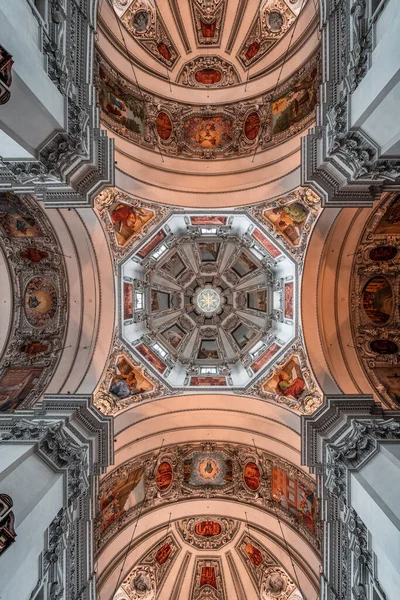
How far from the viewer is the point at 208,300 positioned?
20.2 meters

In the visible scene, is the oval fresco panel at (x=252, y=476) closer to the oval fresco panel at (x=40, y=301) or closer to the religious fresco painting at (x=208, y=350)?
the religious fresco painting at (x=208, y=350)

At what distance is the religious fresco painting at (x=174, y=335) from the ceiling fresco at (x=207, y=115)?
8119 millimetres

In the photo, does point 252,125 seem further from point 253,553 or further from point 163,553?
point 163,553

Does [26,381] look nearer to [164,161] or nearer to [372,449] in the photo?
[164,161]

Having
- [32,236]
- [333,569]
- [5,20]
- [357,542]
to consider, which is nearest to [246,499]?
[333,569]

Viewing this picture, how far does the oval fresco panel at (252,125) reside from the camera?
14016 mm

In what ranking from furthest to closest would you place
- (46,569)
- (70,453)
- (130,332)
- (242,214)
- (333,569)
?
(130,332)
(242,214)
(333,569)
(70,453)
(46,569)

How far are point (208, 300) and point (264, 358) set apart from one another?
5391mm

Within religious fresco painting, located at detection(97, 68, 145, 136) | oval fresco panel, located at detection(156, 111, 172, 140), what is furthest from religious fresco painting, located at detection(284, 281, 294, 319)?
religious fresco painting, located at detection(97, 68, 145, 136)

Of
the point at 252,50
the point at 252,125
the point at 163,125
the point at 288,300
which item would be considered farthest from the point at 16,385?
the point at 252,50

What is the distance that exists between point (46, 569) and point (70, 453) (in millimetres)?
2431

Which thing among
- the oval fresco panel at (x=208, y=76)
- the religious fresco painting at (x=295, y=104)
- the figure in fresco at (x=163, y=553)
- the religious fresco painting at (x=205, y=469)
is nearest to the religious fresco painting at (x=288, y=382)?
the religious fresco painting at (x=205, y=469)

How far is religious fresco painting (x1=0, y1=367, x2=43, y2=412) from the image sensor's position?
12805mm

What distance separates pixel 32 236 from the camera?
13.7 meters
